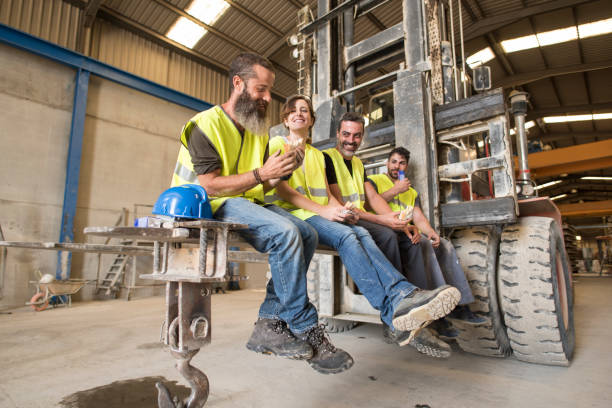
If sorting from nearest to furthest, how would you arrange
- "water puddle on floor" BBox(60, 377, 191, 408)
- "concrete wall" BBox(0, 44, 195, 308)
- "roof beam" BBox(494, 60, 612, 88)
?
"water puddle on floor" BBox(60, 377, 191, 408) → "concrete wall" BBox(0, 44, 195, 308) → "roof beam" BBox(494, 60, 612, 88)

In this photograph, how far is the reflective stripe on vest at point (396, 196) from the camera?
312 centimetres

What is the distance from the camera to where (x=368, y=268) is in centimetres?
206

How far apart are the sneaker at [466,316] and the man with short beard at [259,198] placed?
147cm

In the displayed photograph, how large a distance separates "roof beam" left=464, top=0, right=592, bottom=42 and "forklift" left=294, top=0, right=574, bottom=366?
843 cm

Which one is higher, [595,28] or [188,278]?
[595,28]

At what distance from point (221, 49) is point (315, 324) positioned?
39.0 feet

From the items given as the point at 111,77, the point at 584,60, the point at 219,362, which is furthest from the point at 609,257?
the point at 111,77

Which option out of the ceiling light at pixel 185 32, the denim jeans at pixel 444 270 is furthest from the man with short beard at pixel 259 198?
the ceiling light at pixel 185 32

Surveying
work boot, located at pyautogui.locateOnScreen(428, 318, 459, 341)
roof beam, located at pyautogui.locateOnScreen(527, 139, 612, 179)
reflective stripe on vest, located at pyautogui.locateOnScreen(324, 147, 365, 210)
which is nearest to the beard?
reflective stripe on vest, located at pyautogui.locateOnScreen(324, 147, 365, 210)

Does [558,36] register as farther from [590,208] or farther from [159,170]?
[159,170]

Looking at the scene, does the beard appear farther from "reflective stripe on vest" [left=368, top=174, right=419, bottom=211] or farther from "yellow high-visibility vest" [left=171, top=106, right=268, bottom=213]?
"reflective stripe on vest" [left=368, top=174, right=419, bottom=211]

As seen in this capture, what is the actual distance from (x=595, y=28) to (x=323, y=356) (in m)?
14.0

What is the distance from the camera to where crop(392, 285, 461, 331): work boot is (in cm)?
175

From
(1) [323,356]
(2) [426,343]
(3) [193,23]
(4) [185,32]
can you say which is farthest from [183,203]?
(4) [185,32]
